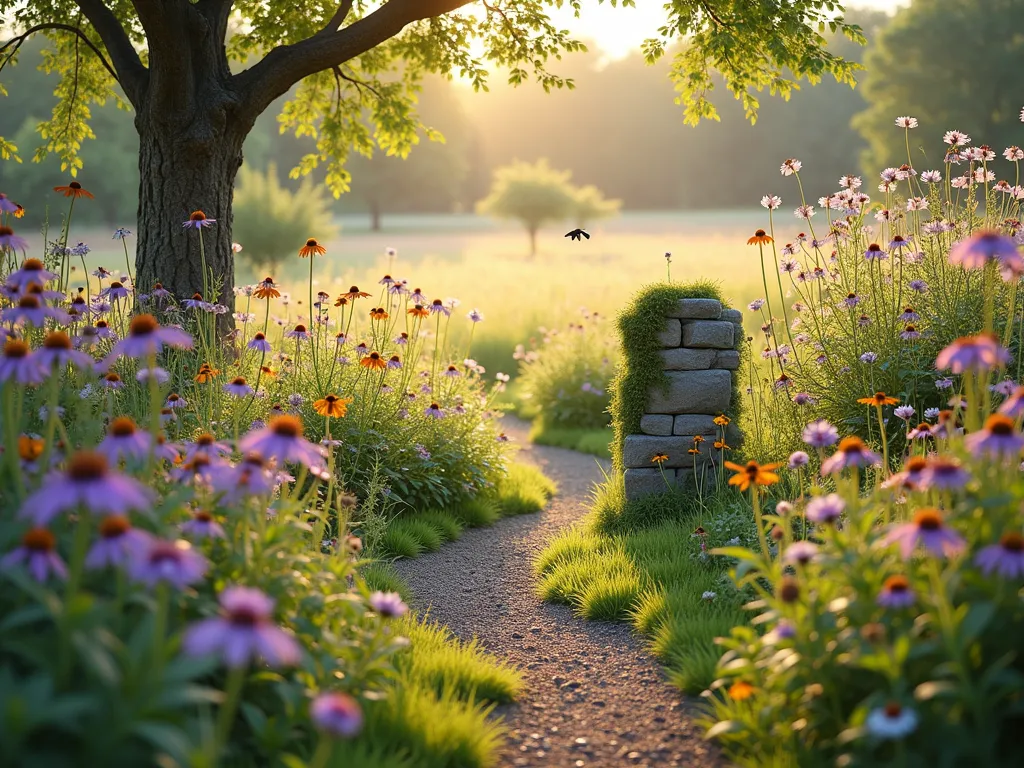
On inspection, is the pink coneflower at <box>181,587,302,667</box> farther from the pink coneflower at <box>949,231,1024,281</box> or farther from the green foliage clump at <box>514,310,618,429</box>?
the green foliage clump at <box>514,310,618,429</box>

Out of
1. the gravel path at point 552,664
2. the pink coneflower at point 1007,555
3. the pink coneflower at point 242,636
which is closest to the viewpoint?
the pink coneflower at point 242,636

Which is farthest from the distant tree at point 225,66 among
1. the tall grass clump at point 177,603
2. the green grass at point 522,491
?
the green grass at point 522,491

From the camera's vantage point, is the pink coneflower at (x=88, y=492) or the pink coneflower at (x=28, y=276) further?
the pink coneflower at (x=28, y=276)

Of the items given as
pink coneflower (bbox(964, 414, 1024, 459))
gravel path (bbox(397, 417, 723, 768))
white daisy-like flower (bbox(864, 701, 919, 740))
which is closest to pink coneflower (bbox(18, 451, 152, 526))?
white daisy-like flower (bbox(864, 701, 919, 740))

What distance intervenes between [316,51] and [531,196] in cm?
2308

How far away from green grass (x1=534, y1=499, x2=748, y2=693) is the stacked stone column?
0.31m

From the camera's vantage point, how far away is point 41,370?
2.35 m

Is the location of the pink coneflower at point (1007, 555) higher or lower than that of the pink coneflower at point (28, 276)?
lower

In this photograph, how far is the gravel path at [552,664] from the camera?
2750mm

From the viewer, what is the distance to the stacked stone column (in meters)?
5.10

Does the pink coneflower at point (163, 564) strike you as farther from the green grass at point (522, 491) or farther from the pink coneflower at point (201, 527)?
the green grass at point (522, 491)

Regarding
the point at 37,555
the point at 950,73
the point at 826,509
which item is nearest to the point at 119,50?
the point at 37,555

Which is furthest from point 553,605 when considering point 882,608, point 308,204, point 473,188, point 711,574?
point 473,188

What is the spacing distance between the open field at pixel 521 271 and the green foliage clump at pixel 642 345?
1.44 ft
